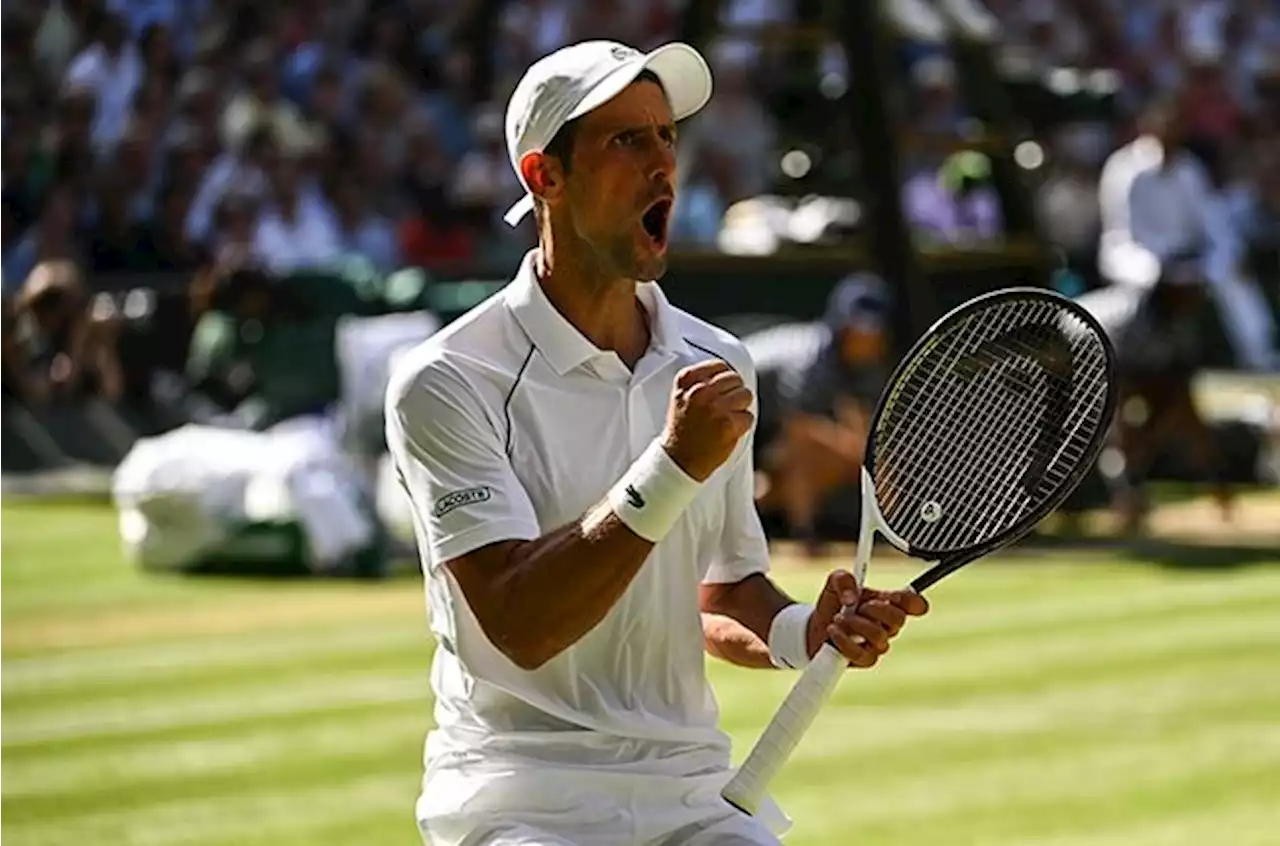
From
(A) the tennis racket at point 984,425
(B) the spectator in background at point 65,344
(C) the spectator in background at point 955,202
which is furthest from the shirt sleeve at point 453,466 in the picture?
(B) the spectator in background at point 65,344

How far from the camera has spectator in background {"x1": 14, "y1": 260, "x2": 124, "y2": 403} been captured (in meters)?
19.9

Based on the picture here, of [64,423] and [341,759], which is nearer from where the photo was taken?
[341,759]

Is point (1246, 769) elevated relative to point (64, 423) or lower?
elevated

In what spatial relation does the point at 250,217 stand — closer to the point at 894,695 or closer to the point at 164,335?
the point at 164,335

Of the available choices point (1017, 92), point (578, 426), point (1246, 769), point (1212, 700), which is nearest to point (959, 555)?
point (578, 426)

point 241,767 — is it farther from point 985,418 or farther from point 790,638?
point 985,418

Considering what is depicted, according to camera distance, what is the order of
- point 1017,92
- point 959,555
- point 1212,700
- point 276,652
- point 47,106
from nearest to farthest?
point 959,555 → point 1212,700 → point 276,652 → point 1017,92 → point 47,106

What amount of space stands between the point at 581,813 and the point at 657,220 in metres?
0.92

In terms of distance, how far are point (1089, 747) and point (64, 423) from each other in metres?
11.8

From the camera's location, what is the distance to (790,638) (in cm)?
480

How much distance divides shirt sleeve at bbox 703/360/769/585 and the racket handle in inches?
15.5

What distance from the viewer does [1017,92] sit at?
20344 millimetres

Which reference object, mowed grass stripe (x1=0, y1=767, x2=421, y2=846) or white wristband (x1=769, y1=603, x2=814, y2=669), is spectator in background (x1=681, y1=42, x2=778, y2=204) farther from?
white wristband (x1=769, y1=603, x2=814, y2=669)

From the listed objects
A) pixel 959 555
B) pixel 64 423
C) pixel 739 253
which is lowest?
pixel 64 423
